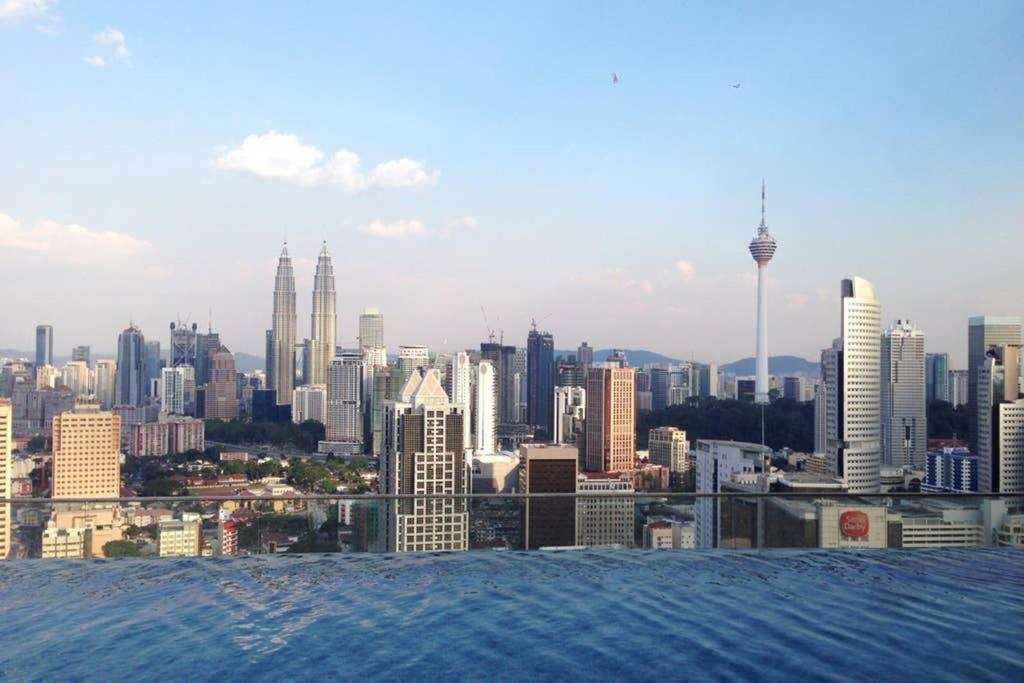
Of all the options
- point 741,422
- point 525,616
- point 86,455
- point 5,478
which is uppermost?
point 525,616

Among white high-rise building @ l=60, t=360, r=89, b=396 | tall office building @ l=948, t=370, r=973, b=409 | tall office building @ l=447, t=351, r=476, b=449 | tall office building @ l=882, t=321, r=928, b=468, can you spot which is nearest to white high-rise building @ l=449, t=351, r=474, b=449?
tall office building @ l=447, t=351, r=476, b=449

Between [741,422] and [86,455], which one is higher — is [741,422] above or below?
below

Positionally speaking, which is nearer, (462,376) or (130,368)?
(462,376)

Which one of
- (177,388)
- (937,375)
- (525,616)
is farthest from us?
(177,388)

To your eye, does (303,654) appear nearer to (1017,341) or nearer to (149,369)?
(1017,341)

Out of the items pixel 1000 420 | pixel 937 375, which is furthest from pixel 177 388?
pixel 1000 420

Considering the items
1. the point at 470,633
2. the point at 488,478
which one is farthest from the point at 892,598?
the point at 488,478

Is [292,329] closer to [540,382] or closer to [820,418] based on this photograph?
[540,382]
